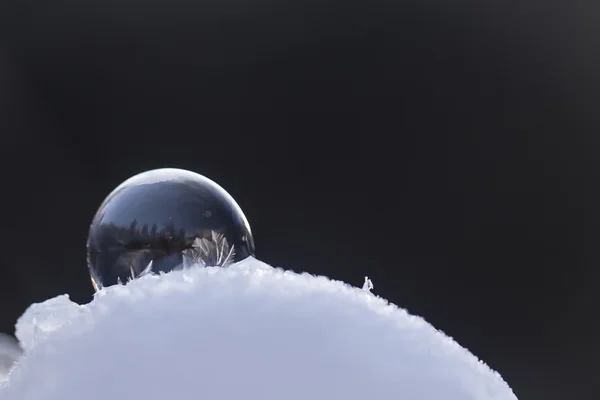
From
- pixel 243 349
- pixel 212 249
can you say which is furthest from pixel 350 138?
pixel 243 349

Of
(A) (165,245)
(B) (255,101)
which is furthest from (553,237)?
(A) (165,245)

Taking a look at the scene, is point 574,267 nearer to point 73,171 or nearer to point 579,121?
point 579,121

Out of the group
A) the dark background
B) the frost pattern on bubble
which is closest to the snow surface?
the frost pattern on bubble

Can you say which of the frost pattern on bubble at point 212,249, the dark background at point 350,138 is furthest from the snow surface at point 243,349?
the dark background at point 350,138

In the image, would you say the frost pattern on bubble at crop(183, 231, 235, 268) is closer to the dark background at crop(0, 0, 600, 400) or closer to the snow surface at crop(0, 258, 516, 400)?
the snow surface at crop(0, 258, 516, 400)

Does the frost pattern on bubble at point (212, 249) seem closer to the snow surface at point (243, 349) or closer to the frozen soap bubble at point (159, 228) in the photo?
the frozen soap bubble at point (159, 228)

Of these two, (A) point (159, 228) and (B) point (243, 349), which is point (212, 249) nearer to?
(A) point (159, 228)
